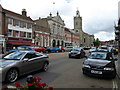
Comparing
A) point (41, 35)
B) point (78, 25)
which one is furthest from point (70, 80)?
point (78, 25)

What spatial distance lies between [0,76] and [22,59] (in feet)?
4.51

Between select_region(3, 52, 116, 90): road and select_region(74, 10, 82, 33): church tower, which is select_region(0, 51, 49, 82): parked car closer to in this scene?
select_region(3, 52, 116, 90): road

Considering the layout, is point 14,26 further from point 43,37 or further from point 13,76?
point 13,76

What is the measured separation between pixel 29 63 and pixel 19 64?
28.4 inches

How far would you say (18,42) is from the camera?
89.6 feet

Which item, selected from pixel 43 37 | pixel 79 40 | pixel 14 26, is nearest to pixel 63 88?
pixel 14 26

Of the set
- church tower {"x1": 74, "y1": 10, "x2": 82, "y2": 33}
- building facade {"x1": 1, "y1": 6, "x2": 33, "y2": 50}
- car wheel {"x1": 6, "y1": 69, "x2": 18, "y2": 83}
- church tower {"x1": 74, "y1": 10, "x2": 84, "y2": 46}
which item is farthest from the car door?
church tower {"x1": 74, "y1": 10, "x2": 82, "y2": 33}

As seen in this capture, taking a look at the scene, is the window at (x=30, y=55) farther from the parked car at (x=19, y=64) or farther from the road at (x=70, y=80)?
the road at (x=70, y=80)

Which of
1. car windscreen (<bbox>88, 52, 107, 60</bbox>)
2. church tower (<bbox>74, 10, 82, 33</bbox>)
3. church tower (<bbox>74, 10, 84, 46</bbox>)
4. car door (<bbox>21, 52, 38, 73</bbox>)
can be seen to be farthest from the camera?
church tower (<bbox>74, 10, 82, 33</bbox>)

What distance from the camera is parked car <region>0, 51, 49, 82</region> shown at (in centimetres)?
505

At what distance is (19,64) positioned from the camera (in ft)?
18.4

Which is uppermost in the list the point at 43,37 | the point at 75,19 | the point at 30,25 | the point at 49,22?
the point at 75,19

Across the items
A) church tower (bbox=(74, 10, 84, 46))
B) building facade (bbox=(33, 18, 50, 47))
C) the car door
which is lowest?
the car door

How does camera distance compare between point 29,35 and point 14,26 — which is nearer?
point 14,26
